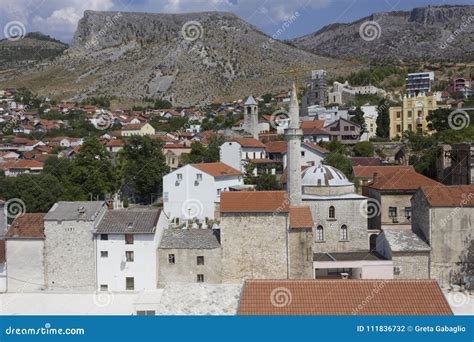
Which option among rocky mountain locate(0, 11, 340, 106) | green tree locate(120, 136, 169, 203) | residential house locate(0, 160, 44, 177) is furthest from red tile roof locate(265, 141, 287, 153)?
rocky mountain locate(0, 11, 340, 106)

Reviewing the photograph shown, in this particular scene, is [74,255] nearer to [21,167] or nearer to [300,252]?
[300,252]

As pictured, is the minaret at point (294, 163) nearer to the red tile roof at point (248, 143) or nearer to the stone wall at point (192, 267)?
the stone wall at point (192, 267)

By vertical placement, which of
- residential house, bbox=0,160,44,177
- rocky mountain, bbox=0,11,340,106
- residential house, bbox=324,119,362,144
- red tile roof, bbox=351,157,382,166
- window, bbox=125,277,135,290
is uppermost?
rocky mountain, bbox=0,11,340,106

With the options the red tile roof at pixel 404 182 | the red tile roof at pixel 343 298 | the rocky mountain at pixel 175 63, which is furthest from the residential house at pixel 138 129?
the red tile roof at pixel 343 298

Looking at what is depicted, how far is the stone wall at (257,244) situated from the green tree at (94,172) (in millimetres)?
19897

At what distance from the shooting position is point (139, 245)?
92.7ft

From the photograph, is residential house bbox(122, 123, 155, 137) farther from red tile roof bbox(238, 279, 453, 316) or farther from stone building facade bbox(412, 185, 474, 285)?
red tile roof bbox(238, 279, 453, 316)

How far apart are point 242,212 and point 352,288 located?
10.2 meters

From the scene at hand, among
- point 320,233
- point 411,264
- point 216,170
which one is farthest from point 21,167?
point 411,264

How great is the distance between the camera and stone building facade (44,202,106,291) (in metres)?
28.4

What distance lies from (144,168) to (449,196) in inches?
1087

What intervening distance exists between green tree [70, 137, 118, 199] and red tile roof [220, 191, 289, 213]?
19721mm

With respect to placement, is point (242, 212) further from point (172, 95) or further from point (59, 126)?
point (172, 95)

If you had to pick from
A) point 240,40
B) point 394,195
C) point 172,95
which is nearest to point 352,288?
point 394,195
